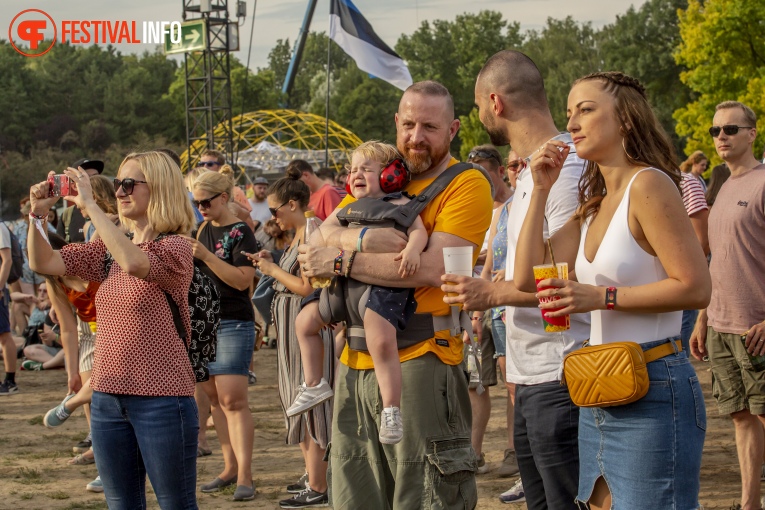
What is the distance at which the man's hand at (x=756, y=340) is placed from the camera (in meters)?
5.53


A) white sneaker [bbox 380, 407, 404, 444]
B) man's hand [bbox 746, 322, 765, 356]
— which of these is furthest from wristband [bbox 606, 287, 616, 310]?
man's hand [bbox 746, 322, 765, 356]

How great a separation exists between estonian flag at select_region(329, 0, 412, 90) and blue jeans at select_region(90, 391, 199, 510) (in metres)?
16.4

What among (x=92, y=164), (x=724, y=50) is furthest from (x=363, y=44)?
(x=724, y=50)

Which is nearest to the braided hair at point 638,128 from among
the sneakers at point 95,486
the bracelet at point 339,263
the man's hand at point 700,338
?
the bracelet at point 339,263

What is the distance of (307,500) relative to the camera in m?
6.34

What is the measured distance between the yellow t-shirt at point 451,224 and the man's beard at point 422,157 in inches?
Answer: 5.4

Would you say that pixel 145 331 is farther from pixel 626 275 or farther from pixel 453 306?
pixel 626 275

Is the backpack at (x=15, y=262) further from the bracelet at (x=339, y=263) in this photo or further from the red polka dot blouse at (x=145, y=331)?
the bracelet at (x=339, y=263)

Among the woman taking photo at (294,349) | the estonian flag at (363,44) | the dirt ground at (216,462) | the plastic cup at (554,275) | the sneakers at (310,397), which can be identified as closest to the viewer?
the plastic cup at (554,275)

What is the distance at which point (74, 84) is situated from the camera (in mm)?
73938

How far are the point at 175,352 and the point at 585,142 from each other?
6.76 ft

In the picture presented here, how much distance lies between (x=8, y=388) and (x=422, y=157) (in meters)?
8.80

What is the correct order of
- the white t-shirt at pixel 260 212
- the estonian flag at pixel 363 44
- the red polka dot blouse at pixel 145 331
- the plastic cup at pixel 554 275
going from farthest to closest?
the estonian flag at pixel 363 44 < the white t-shirt at pixel 260 212 < the red polka dot blouse at pixel 145 331 < the plastic cup at pixel 554 275

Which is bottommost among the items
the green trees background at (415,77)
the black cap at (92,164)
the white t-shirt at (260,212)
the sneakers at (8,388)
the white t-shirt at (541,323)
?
the sneakers at (8,388)
